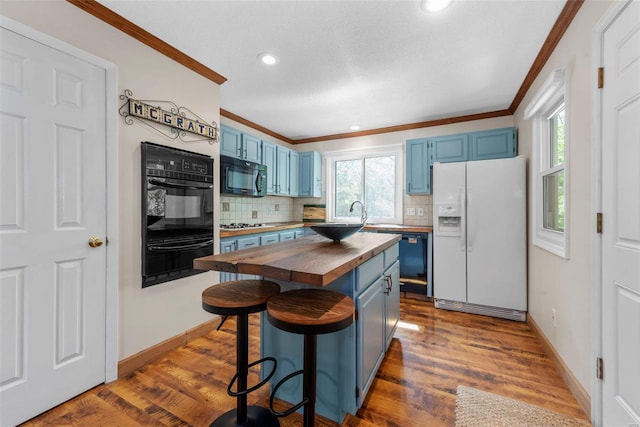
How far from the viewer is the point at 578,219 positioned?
1646mm

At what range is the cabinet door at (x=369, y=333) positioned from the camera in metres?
1.48

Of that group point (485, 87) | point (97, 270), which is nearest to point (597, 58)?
point (485, 87)

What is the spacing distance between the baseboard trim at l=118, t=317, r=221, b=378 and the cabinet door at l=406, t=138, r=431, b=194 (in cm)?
306

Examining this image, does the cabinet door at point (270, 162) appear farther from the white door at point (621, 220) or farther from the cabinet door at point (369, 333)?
the white door at point (621, 220)

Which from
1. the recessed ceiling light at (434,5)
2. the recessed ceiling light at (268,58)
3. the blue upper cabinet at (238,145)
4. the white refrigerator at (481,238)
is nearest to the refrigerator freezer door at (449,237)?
the white refrigerator at (481,238)

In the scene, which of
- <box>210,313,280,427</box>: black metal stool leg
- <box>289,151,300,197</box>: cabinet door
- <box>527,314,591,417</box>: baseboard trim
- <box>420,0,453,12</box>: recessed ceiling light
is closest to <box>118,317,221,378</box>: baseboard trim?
<box>210,313,280,427</box>: black metal stool leg

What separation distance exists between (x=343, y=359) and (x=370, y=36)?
7.27ft

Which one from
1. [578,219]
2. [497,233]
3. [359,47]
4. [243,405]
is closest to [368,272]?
[243,405]

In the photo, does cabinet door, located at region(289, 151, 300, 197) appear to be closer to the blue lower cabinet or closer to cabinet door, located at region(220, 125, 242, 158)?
cabinet door, located at region(220, 125, 242, 158)

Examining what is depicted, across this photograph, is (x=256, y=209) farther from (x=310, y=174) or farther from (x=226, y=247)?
(x=226, y=247)

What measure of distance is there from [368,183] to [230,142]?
232 cm

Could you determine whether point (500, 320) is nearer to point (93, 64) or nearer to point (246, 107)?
point (246, 107)

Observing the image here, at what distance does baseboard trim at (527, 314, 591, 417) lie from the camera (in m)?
1.54

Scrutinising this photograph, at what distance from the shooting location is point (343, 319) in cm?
112
